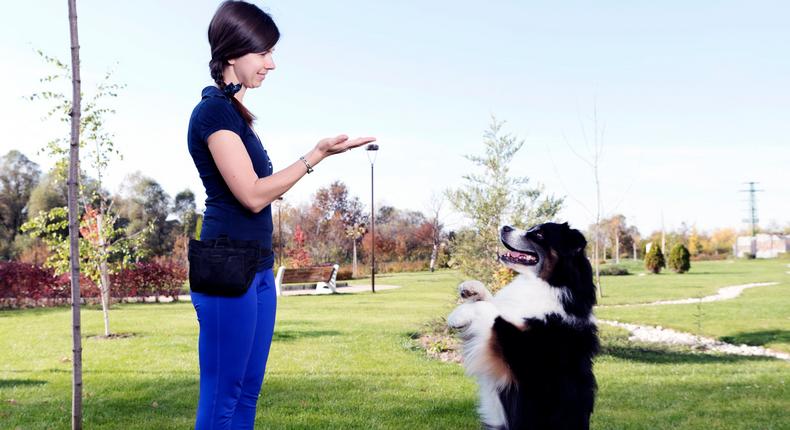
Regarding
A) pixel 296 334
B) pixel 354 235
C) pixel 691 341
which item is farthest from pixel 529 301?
pixel 354 235

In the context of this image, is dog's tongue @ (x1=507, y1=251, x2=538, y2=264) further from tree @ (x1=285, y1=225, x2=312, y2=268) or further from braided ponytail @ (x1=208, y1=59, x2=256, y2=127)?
tree @ (x1=285, y1=225, x2=312, y2=268)

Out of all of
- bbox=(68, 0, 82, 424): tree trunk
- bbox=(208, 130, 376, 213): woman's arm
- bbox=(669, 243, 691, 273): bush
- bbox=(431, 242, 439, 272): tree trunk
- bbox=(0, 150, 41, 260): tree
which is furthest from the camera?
bbox=(431, 242, 439, 272): tree trunk

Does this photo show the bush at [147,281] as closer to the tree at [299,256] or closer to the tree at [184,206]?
the tree at [299,256]

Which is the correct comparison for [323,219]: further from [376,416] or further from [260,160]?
[260,160]

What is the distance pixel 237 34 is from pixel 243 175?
20.4 inches

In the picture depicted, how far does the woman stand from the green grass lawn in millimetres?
2866

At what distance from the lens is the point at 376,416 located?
207 inches

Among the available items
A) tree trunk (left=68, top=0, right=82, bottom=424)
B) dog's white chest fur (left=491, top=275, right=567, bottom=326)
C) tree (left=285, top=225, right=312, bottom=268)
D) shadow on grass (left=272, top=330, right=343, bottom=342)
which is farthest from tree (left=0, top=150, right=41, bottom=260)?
dog's white chest fur (left=491, top=275, right=567, bottom=326)

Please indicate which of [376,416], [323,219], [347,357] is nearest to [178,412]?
[376,416]

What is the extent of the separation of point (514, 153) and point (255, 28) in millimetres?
6698

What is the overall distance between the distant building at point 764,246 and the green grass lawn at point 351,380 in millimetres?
50341

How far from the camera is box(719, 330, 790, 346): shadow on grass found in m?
10.7

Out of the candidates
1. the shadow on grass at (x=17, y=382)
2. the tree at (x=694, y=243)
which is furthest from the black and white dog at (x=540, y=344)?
the tree at (x=694, y=243)

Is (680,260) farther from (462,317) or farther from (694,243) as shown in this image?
(462,317)
